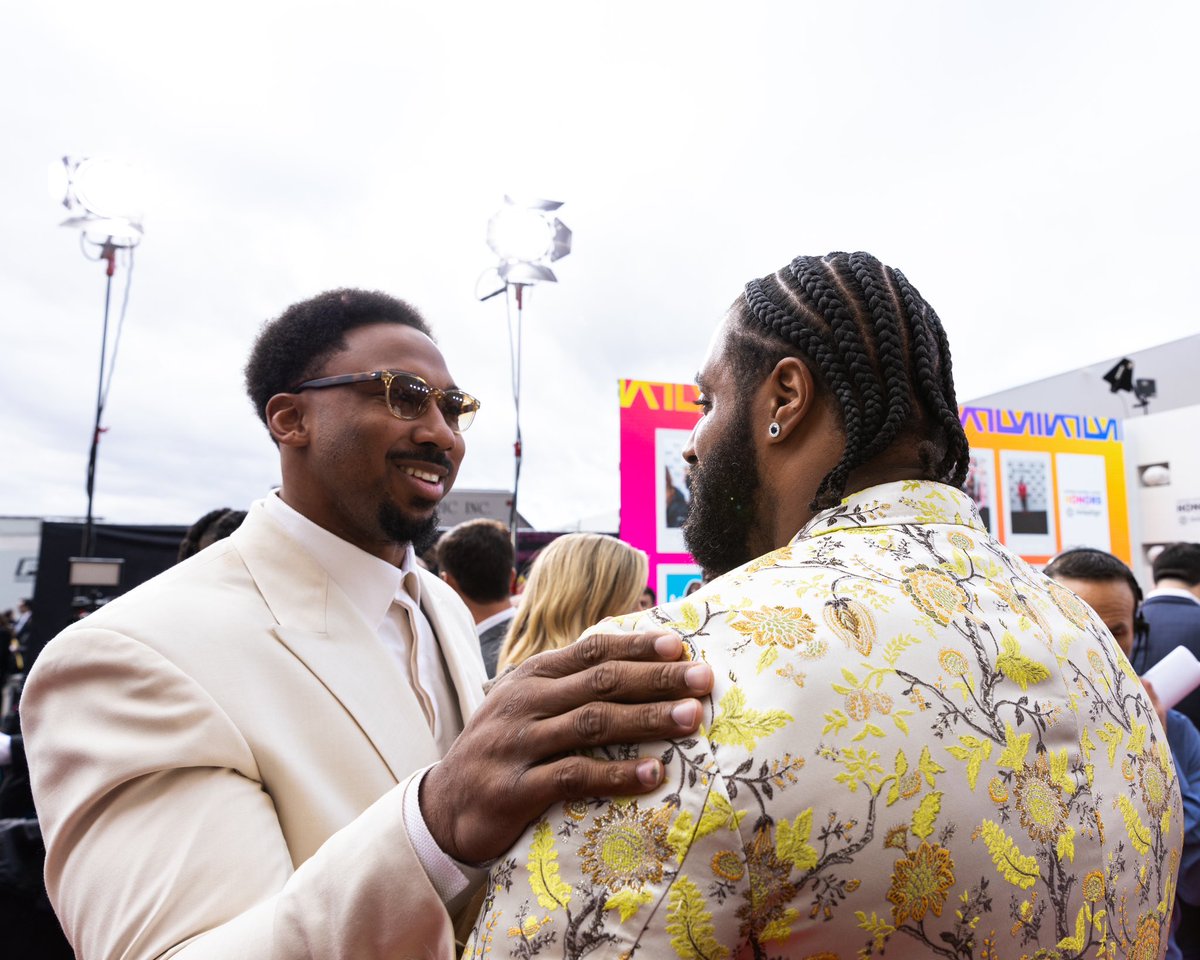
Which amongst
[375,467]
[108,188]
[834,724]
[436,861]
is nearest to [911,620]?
[834,724]

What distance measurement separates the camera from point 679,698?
733 millimetres

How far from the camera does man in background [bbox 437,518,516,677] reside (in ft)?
13.7

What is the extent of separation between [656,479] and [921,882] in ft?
18.2

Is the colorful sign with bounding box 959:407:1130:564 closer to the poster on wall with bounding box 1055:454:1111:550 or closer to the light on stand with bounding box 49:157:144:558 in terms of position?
the poster on wall with bounding box 1055:454:1111:550

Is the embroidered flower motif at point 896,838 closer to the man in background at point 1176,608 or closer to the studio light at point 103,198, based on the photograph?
the man in background at point 1176,608

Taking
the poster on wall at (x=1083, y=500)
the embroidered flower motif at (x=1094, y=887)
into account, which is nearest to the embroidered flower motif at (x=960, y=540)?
the embroidered flower motif at (x=1094, y=887)

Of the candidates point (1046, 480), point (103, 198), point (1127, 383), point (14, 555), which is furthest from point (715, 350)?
point (14, 555)

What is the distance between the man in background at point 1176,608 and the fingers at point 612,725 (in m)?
3.81

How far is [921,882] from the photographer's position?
2.39 feet

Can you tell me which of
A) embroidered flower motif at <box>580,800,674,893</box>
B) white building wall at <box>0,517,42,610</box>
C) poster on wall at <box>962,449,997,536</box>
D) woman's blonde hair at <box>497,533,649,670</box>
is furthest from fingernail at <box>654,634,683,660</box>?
white building wall at <box>0,517,42,610</box>

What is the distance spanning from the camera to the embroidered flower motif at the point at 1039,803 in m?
0.77

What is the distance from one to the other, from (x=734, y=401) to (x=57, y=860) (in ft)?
3.95

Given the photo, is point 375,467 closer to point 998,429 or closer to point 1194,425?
point 998,429

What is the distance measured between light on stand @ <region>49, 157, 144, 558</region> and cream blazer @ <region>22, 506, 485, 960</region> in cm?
571
